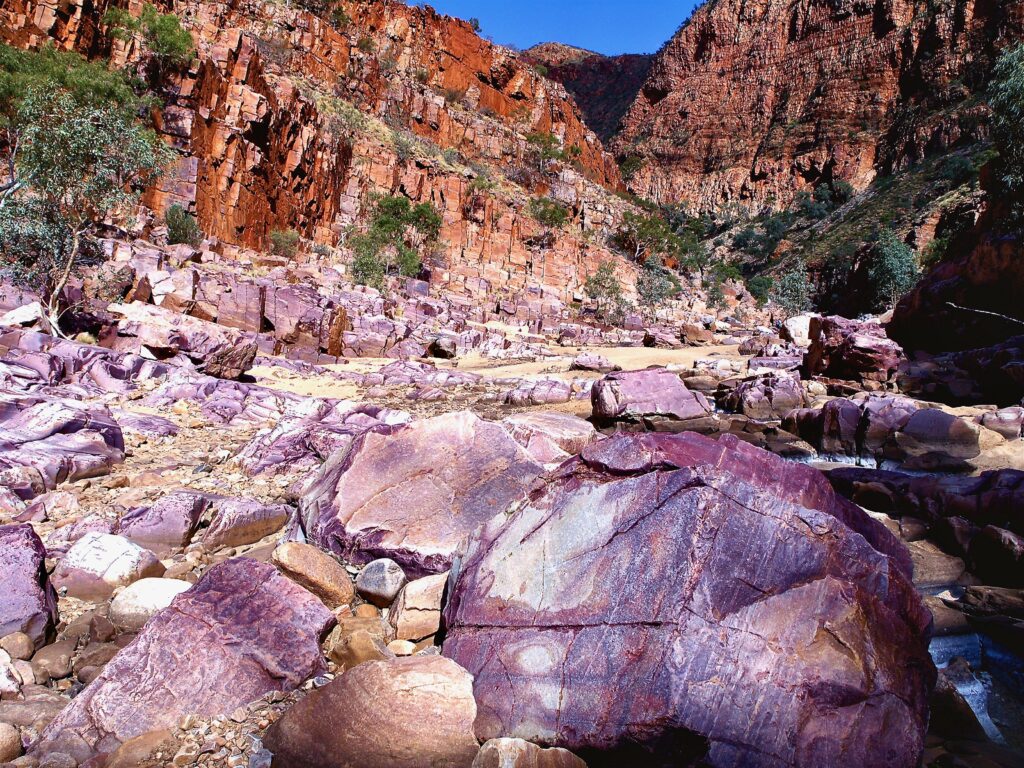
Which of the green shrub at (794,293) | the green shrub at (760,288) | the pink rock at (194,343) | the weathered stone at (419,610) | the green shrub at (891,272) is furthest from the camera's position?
the green shrub at (760,288)

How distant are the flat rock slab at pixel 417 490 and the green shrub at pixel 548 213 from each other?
46.7m

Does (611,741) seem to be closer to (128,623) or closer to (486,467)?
(486,467)

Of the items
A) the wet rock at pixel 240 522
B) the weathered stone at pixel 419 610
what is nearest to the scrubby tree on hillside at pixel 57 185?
the wet rock at pixel 240 522

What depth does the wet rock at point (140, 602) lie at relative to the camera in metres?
3.43

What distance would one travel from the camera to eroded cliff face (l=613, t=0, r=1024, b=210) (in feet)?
226

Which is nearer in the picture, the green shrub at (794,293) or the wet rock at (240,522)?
the wet rock at (240,522)

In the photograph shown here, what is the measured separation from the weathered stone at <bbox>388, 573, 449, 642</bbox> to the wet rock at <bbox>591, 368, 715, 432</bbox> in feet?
20.6

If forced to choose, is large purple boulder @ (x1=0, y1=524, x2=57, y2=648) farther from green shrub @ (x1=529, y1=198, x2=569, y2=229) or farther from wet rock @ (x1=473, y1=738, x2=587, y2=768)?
green shrub @ (x1=529, y1=198, x2=569, y2=229)

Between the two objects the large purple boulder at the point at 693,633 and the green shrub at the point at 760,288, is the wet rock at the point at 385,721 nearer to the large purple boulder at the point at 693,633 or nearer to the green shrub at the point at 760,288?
the large purple boulder at the point at 693,633

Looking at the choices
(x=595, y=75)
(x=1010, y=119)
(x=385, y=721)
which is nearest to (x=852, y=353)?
(x=1010, y=119)

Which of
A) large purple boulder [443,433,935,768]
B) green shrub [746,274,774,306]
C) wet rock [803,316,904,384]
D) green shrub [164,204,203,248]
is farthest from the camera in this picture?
green shrub [746,274,774,306]

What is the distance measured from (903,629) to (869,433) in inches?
255

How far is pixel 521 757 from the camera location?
7.42 ft

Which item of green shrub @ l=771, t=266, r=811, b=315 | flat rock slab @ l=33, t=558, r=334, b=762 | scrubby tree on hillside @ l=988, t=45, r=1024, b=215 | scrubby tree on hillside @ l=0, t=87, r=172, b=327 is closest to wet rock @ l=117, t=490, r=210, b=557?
flat rock slab @ l=33, t=558, r=334, b=762
